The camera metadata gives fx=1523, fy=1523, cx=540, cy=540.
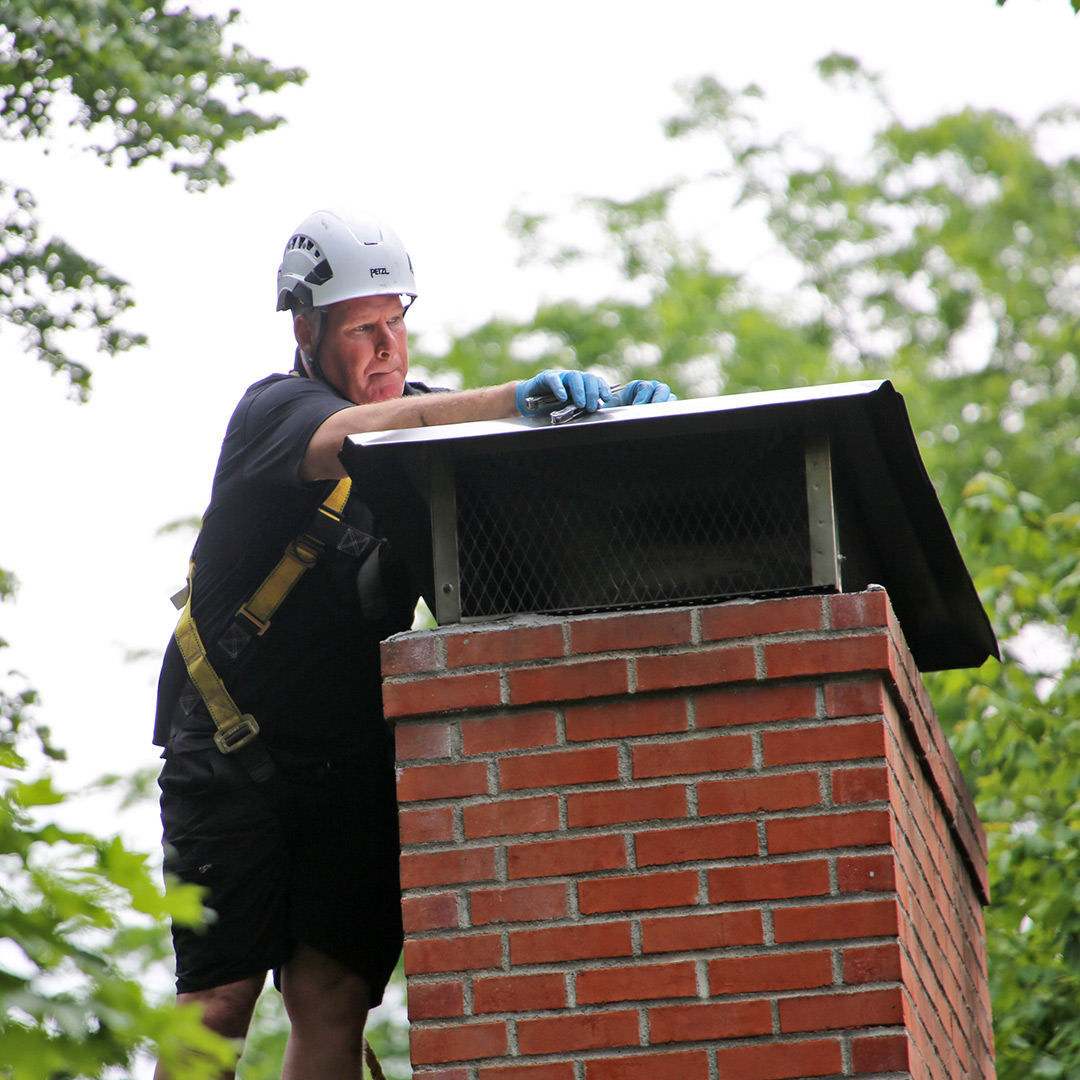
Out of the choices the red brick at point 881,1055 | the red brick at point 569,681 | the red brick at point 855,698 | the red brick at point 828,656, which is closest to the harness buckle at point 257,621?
the red brick at point 569,681

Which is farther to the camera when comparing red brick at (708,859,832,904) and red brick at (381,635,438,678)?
red brick at (381,635,438,678)

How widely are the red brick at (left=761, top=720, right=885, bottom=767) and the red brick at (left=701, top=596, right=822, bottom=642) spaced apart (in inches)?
7.6

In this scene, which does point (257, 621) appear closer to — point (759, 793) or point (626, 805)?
point (626, 805)

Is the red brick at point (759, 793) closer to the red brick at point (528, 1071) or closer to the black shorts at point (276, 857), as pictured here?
the red brick at point (528, 1071)

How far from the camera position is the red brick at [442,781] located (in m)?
2.94

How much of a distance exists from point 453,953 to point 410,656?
573mm

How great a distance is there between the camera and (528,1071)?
2.79 meters

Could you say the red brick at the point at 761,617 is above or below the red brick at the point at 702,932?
above

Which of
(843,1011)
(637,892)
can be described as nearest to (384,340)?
(637,892)

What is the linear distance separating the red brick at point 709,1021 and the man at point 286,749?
115cm

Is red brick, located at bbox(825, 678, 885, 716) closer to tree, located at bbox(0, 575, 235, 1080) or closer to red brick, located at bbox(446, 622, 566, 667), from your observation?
red brick, located at bbox(446, 622, 566, 667)

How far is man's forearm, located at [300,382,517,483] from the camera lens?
322 centimetres

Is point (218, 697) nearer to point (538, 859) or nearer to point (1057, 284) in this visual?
point (538, 859)

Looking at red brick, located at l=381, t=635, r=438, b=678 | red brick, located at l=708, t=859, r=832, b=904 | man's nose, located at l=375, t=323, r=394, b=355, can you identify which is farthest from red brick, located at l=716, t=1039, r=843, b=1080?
man's nose, located at l=375, t=323, r=394, b=355
